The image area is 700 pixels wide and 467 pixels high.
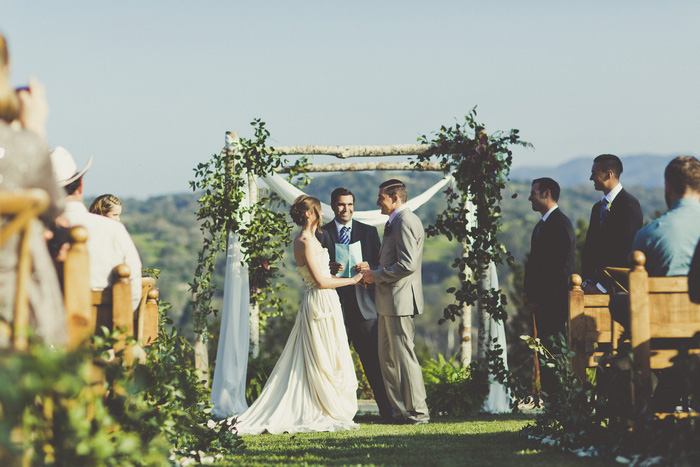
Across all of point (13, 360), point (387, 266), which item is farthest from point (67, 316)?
point (387, 266)

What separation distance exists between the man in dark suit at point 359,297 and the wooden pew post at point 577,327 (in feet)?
9.47

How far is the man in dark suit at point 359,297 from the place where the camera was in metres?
8.05

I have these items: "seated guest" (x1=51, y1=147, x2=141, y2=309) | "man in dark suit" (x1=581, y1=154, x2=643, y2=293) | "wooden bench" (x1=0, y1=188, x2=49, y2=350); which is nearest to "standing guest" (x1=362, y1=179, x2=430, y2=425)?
"man in dark suit" (x1=581, y1=154, x2=643, y2=293)

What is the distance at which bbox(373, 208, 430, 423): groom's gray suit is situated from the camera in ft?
24.1

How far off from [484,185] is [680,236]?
4048 mm

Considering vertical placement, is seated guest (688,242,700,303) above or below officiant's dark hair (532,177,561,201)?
below

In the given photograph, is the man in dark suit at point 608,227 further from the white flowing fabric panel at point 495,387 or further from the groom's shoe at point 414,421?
the groom's shoe at point 414,421

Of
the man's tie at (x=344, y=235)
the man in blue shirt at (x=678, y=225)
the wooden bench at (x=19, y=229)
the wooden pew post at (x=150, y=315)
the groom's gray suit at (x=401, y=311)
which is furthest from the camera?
the man's tie at (x=344, y=235)

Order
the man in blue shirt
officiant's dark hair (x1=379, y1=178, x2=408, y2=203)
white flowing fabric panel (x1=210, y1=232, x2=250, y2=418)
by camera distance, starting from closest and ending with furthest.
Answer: the man in blue shirt, officiant's dark hair (x1=379, y1=178, x2=408, y2=203), white flowing fabric panel (x1=210, y1=232, x2=250, y2=418)

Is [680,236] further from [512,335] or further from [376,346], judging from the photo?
[512,335]

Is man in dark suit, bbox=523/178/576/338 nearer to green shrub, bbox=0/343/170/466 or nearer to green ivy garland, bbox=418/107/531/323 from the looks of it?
green ivy garland, bbox=418/107/531/323

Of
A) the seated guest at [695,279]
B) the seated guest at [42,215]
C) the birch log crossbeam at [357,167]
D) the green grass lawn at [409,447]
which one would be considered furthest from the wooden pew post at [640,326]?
the birch log crossbeam at [357,167]

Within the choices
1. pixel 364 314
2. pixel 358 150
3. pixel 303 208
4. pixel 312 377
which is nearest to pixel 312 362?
pixel 312 377

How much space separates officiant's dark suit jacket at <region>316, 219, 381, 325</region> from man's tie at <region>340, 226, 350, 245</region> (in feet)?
0.12
